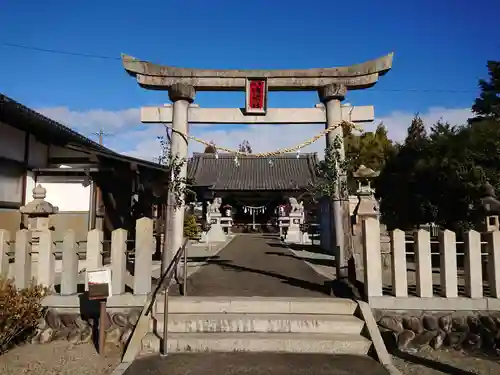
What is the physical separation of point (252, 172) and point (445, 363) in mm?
31959

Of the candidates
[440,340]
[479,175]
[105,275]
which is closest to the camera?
[105,275]

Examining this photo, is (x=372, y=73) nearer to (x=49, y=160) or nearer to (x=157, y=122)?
(x=157, y=122)

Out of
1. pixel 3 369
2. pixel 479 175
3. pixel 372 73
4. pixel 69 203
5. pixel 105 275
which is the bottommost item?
pixel 3 369

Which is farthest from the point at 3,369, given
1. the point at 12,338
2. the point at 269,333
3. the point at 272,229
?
the point at 272,229

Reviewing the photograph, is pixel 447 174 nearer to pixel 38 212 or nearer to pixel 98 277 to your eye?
pixel 98 277

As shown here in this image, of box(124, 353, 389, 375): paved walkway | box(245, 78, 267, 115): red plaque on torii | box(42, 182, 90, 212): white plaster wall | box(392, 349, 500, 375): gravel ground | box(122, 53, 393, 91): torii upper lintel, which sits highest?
box(122, 53, 393, 91): torii upper lintel

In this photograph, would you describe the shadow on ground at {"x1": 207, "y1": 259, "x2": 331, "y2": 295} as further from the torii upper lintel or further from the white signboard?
the torii upper lintel

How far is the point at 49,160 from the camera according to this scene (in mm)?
11844

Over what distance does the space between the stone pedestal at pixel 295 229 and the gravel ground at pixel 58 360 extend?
17669 mm

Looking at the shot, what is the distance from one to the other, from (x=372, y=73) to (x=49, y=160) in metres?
9.64

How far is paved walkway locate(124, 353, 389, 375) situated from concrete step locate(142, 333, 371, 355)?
0.12m

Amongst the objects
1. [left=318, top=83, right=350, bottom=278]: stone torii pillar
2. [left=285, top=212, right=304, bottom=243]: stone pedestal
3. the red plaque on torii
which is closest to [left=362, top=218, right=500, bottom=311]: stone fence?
[left=318, top=83, right=350, bottom=278]: stone torii pillar

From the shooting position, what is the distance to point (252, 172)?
37.2 m

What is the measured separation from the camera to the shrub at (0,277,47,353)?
5.74 metres
